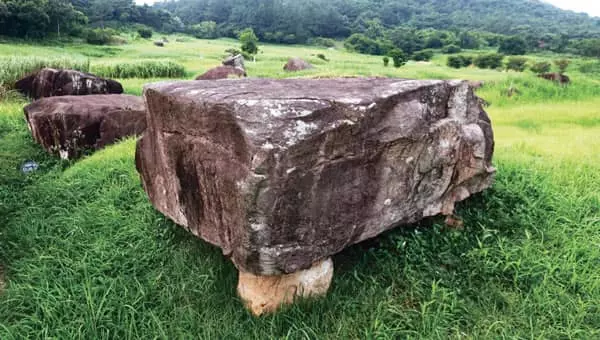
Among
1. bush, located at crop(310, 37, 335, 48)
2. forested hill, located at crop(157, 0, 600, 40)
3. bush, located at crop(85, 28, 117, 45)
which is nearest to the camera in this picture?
bush, located at crop(85, 28, 117, 45)

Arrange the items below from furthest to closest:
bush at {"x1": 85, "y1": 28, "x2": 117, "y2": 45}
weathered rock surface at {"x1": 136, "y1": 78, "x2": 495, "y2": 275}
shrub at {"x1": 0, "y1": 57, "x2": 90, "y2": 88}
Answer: bush at {"x1": 85, "y1": 28, "x2": 117, "y2": 45}, shrub at {"x1": 0, "y1": 57, "x2": 90, "y2": 88}, weathered rock surface at {"x1": 136, "y1": 78, "x2": 495, "y2": 275}

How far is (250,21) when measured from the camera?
93.6 metres

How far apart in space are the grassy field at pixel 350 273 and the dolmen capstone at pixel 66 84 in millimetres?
5666

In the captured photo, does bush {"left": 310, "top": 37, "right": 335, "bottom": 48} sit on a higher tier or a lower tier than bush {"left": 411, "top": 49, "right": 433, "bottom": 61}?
higher

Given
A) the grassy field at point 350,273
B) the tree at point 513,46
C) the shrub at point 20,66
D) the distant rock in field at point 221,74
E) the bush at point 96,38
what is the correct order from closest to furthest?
1. the grassy field at point 350,273
2. the shrub at point 20,66
3. the distant rock in field at point 221,74
4. the bush at point 96,38
5. the tree at point 513,46

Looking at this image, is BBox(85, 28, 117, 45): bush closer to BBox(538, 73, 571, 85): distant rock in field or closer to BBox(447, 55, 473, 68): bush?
BBox(447, 55, 473, 68): bush

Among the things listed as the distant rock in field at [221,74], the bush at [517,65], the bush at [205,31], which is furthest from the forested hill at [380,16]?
the distant rock in field at [221,74]

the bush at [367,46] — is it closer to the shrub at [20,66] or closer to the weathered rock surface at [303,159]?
the shrub at [20,66]

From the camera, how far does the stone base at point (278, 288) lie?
389cm

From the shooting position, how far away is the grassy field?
12.3 feet

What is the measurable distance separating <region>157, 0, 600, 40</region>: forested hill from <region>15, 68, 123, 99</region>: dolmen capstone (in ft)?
244

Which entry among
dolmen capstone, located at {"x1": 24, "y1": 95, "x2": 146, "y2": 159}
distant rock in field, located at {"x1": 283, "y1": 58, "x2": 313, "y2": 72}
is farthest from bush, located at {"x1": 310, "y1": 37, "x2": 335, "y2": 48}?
dolmen capstone, located at {"x1": 24, "y1": 95, "x2": 146, "y2": 159}

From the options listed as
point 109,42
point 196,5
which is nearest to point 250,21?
point 196,5

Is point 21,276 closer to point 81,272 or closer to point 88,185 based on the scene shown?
point 81,272
